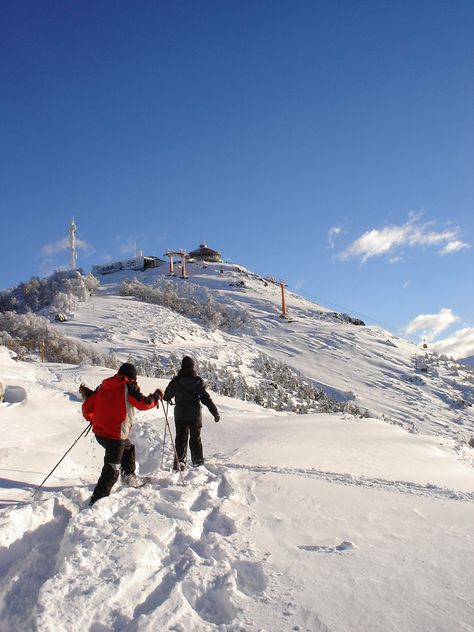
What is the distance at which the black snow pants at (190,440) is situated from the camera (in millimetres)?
7039

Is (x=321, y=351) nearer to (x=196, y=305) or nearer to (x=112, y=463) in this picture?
(x=196, y=305)

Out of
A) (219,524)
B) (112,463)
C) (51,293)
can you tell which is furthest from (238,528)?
(51,293)

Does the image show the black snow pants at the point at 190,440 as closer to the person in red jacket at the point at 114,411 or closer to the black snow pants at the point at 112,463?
the black snow pants at the point at 112,463

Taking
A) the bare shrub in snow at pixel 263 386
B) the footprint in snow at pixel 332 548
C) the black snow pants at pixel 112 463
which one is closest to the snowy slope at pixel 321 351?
the bare shrub in snow at pixel 263 386

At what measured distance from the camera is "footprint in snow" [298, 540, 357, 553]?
375 centimetres

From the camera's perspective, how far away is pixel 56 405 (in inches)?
381

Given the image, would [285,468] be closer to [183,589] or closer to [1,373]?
[183,589]

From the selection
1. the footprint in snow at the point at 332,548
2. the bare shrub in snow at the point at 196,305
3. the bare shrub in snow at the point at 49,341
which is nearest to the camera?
the footprint in snow at the point at 332,548

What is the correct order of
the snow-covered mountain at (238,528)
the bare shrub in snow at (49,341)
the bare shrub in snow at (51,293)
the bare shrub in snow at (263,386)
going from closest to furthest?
the snow-covered mountain at (238,528)
the bare shrub in snow at (263,386)
the bare shrub in snow at (49,341)
the bare shrub in snow at (51,293)

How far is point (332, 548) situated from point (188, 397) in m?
3.79

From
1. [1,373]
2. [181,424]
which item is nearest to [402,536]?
[181,424]

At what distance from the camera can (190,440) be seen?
704 cm

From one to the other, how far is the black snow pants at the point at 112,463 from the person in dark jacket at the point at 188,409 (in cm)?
127

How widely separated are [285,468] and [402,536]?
113 inches
